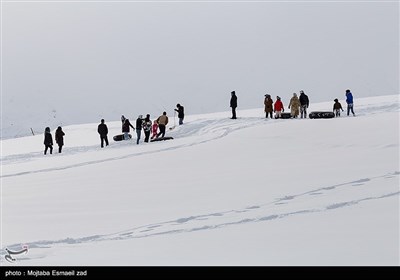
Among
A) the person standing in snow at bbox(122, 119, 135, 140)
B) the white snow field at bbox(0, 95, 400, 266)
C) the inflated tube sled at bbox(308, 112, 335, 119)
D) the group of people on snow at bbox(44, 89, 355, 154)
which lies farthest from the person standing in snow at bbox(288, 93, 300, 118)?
the person standing in snow at bbox(122, 119, 135, 140)

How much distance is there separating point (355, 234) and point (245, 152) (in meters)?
10.4

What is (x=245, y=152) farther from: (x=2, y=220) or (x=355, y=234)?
(x=355, y=234)

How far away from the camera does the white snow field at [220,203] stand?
7102mm

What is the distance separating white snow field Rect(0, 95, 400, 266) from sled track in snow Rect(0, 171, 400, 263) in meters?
0.02

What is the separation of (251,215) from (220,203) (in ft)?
4.47

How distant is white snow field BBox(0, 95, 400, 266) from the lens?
710 centimetres

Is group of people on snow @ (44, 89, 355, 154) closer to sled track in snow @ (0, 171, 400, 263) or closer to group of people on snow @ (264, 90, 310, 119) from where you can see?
group of people on snow @ (264, 90, 310, 119)

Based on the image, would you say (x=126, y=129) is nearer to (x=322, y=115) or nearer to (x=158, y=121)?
(x=158, y=121)

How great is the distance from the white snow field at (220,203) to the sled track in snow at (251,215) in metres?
0.02

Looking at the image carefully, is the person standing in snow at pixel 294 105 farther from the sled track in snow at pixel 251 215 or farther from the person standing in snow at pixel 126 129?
the sled track in snow at pixel 251 215

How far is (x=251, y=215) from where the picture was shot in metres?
9.15

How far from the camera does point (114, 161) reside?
61.9ft

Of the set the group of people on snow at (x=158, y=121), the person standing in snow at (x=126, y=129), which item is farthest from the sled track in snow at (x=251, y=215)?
the person standing in snow at (x=126, y=129)
